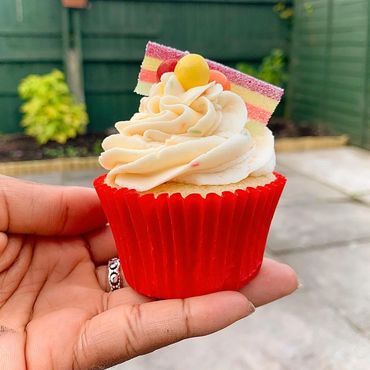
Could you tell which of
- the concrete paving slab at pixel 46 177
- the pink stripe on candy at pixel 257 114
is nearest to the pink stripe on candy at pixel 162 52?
the pink stripe on candy at pixel 257 114

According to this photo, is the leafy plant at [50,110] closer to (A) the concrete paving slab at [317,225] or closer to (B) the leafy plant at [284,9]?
(A) the concrete paving slab at [317,225]

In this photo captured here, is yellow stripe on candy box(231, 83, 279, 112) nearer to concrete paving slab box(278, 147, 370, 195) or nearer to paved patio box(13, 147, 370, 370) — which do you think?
paved patio box(13, 147, 370, 370)

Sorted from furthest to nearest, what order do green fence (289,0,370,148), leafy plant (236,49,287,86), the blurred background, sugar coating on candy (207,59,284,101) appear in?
1. leafy plant (236,49,287,86)
2. green fence (289,0,370,148)
3. the blurred background
4. sugar coating on candy (207,59,284,101)

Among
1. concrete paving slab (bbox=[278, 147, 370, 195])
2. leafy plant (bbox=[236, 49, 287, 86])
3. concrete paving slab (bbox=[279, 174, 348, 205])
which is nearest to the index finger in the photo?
concrete paving slab (bbox=[279, 174, 348, 205])

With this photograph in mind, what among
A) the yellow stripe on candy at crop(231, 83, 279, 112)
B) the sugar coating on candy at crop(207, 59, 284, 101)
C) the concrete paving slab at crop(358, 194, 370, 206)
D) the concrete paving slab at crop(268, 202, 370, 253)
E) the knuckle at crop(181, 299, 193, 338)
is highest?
the sugar coating on candy at crop(207, 59, 284, 101)

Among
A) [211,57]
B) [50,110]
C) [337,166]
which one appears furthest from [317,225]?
[211,57]

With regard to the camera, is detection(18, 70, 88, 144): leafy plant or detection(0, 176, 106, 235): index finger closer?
detection(0, 176, 106, 235): index finger

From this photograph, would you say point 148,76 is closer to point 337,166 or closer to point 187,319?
point 187,319
